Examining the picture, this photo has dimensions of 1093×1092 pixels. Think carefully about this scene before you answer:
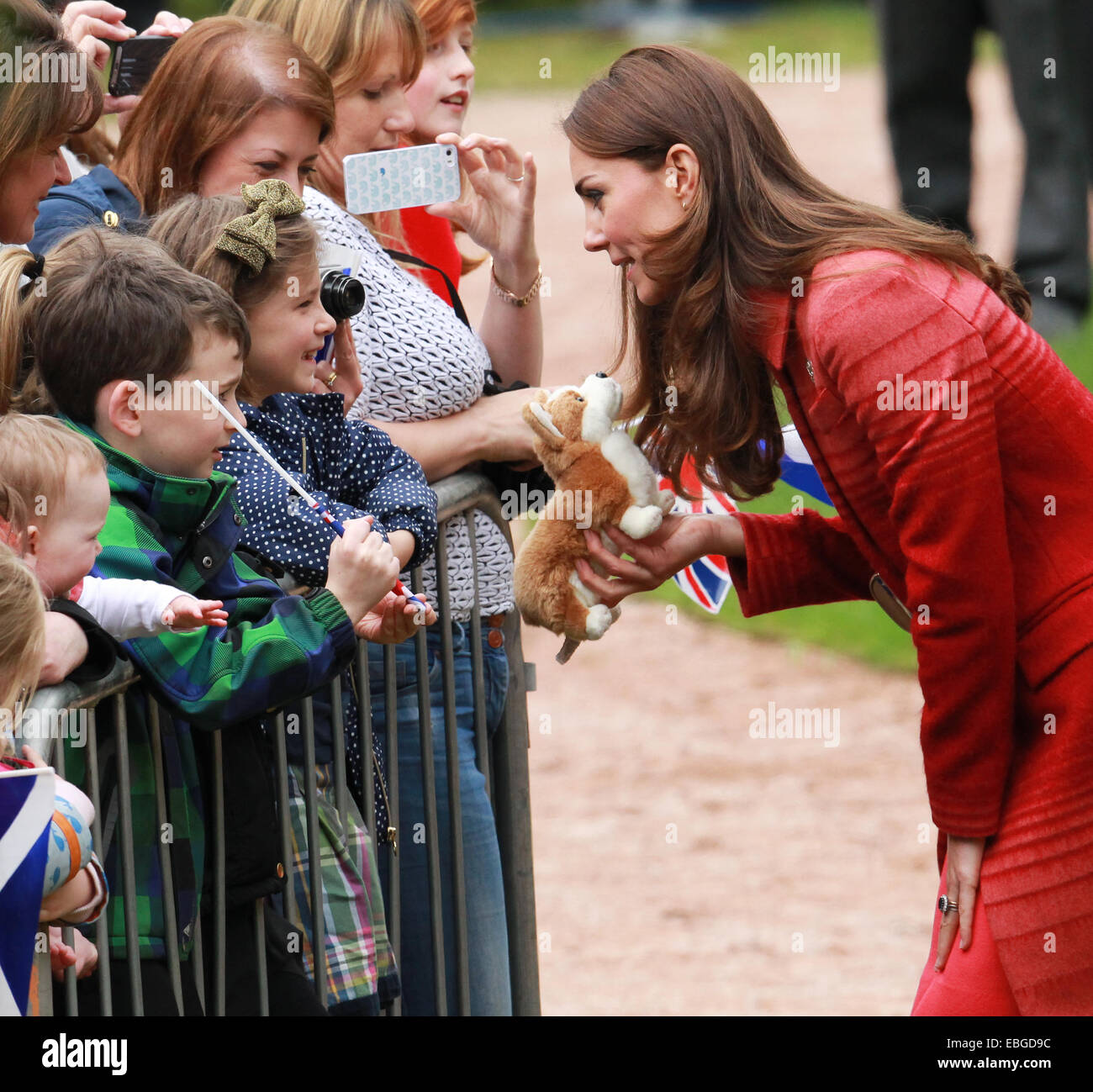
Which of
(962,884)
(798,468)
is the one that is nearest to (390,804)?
(962,884)

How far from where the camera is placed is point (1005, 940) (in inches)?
98.8

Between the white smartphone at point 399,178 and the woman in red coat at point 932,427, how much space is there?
507mm

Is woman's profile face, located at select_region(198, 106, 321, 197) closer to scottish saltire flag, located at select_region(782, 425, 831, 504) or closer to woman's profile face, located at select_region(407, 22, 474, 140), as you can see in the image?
woman's profile face, located at select_region(407, 22, 474, 140)

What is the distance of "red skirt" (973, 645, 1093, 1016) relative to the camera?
2.47 meters

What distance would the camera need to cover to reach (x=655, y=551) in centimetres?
297

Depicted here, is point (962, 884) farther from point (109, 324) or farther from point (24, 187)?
point (24, 187)

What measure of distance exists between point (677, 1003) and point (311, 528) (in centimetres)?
296

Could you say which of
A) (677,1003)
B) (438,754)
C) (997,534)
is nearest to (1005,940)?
(997,534)

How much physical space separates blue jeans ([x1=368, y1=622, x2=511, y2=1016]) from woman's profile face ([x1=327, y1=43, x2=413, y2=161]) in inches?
38.2

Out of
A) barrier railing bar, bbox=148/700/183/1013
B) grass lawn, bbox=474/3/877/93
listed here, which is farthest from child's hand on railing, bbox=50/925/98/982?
grass lawn, bbox=474/3/877/93

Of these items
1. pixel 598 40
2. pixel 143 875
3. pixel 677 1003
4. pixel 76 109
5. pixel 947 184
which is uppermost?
pixel 598 40

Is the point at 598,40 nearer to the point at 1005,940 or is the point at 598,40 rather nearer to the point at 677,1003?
the point at 677,1003

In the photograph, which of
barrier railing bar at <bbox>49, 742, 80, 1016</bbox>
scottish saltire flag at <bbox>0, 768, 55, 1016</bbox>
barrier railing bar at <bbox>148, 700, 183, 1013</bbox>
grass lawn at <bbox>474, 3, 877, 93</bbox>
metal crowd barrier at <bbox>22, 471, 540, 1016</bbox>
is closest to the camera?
scottish saltire flag at <bbox>0, 768, 55, 1016</bbox>

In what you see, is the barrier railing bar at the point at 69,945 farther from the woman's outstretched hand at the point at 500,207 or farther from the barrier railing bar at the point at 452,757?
the woman's outstretched hand at the point at 500,207
